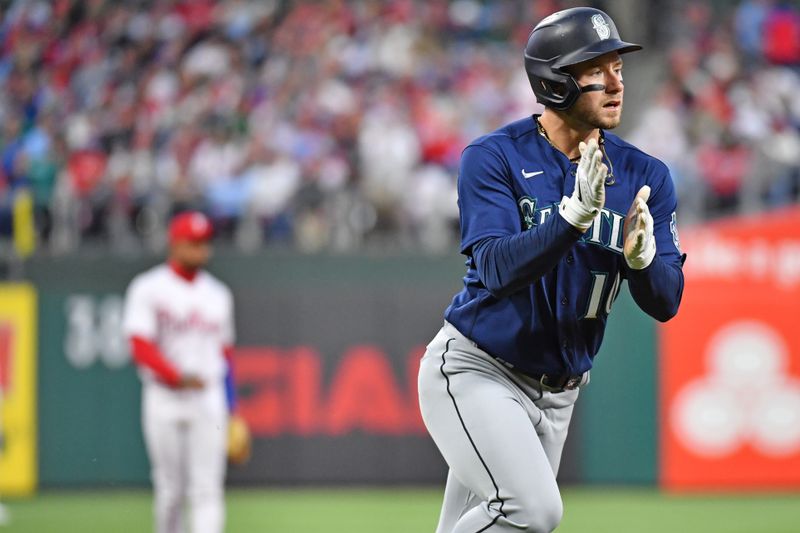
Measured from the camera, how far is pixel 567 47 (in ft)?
14.1

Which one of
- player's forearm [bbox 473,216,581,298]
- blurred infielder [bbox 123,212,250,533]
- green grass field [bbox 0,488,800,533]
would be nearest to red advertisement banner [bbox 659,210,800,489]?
green grass field [bbox 0,488,800,533]

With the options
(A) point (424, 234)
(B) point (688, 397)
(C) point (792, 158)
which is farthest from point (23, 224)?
(C) point (792, 158)

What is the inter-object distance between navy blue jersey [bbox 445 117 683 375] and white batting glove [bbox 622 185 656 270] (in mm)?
76

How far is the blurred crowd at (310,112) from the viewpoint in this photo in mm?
12461

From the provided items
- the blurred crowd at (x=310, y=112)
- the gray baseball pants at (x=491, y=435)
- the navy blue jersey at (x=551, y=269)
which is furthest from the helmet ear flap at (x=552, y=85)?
the blurred crowd at (x=310, y=112)

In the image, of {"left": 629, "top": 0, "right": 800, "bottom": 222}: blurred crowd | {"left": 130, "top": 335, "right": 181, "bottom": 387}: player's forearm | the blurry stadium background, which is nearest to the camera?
{"left": 130, "top": 335, "right": 181, "bottom": 387}: player's forearm

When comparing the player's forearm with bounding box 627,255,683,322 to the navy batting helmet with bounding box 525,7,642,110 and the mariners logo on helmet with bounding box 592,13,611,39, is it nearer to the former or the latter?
the navy batting helmet with bounding box 525,7,642,110

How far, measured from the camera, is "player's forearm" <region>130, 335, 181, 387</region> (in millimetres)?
7922

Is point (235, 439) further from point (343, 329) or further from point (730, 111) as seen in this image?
point (730, 111)

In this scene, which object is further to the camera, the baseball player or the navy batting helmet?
the navy batting helmet

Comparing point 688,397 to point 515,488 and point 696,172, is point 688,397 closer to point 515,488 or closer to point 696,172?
point 696,172

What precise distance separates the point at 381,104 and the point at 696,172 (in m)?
3.59

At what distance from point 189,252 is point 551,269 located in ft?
14.6

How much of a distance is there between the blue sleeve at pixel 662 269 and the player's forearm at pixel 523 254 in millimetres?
321
